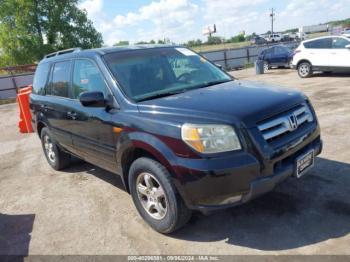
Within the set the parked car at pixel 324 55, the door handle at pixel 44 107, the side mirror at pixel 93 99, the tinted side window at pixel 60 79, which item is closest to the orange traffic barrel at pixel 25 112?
the door handle at pixel 44 107

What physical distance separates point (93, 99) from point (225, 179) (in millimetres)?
1685

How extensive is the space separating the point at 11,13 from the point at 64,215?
4178cm

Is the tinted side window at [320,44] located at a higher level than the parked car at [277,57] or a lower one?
higher

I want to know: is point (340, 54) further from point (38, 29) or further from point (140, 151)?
point (38, 29)

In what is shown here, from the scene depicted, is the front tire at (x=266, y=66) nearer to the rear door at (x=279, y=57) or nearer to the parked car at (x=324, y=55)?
the rear door at (x=279, y=57)

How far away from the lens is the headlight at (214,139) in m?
3.09

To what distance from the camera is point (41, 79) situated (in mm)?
6113

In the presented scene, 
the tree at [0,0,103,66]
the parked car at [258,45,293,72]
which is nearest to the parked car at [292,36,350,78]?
the parked car at [258,45,293,72]

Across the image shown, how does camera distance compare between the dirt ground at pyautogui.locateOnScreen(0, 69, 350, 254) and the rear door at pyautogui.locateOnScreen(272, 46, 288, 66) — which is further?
the rear door at pyautogui.locateOnScreen(272, 46, 288, 66)

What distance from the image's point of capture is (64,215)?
4.50 meters

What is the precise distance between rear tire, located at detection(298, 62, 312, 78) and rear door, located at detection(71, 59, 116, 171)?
12109mm

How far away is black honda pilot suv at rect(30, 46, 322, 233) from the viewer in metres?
3.09

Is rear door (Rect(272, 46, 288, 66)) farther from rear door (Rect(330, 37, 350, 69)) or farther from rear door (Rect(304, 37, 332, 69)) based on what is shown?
rear door (Rect(330, 37, 350, 69))

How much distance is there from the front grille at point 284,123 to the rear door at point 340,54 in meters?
11.1
